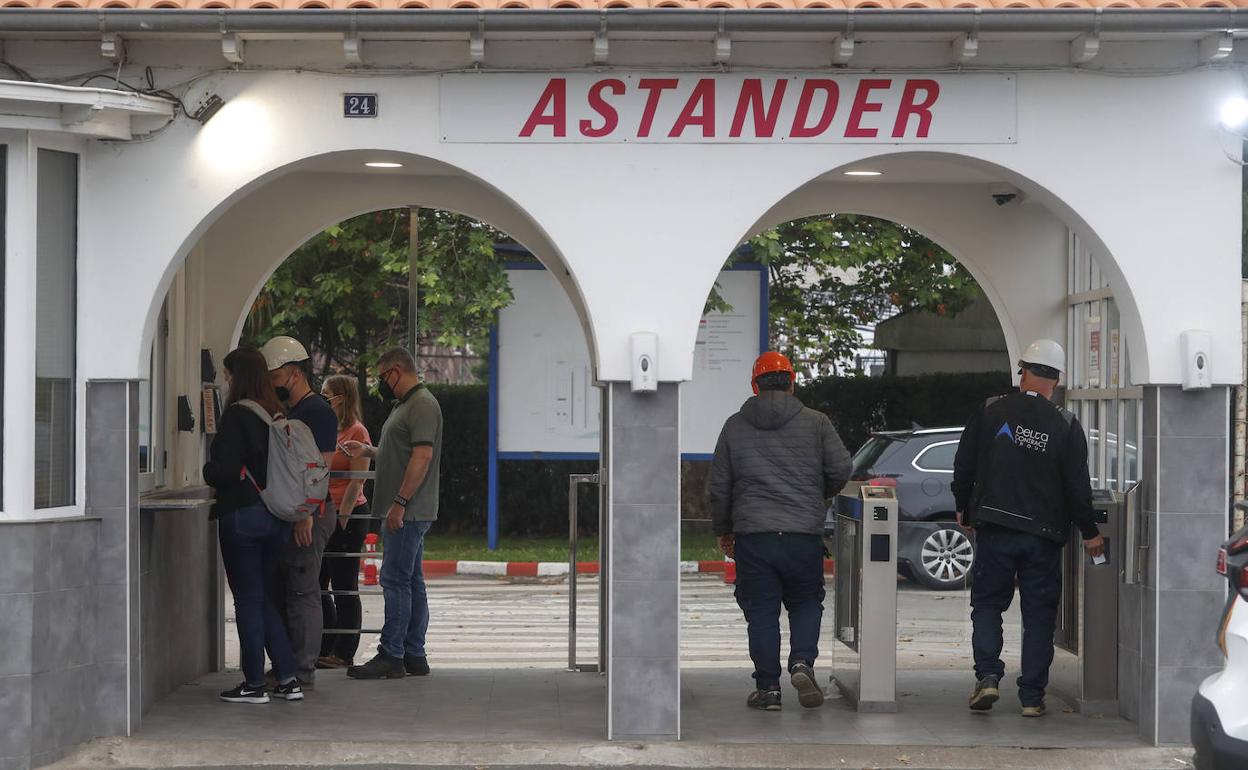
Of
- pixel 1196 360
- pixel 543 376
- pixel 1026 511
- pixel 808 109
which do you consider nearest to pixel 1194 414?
pixel 1196 360

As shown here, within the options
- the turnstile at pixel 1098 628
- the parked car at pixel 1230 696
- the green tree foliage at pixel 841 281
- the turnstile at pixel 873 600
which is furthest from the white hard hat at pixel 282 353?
the green tree foliage at pixel 841 281

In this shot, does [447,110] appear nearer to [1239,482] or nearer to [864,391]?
[1239,482]

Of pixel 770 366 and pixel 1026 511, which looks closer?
pixel 1026 511

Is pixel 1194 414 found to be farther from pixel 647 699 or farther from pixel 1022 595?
pixel 647 699

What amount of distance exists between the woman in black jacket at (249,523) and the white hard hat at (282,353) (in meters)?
0.29

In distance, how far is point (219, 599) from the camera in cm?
974

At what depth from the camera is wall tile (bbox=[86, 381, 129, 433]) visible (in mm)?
7520

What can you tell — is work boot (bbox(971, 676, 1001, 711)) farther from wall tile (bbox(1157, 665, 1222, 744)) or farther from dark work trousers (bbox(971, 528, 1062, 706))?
wall tile (bbox(1157, 665, 1222, 744))

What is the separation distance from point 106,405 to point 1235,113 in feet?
18.2

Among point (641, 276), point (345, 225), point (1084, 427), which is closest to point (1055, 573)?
point (1084, 427)

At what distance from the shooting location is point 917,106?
7707 mm

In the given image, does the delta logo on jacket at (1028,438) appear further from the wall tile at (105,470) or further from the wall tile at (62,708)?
the wall tile at (62,708)

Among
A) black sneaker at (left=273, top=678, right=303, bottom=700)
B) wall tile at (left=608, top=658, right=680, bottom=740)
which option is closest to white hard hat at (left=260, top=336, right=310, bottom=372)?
black sneaker at (left=273, top=678, right=303, bottom=700)

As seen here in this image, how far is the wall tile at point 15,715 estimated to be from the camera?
7.10m
